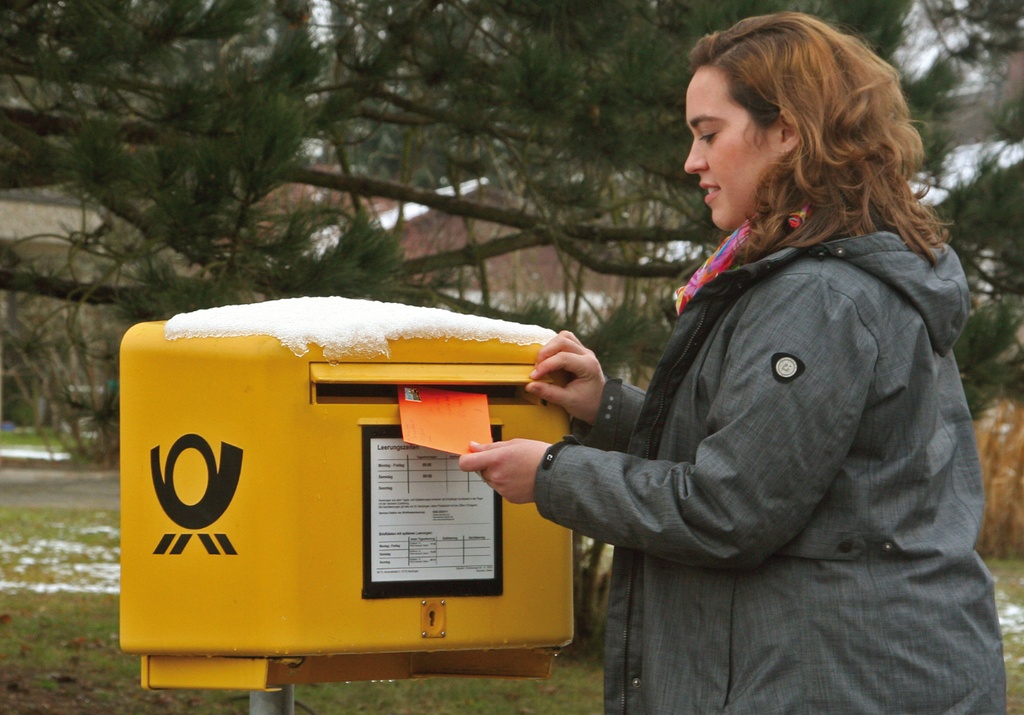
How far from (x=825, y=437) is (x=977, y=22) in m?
3.91

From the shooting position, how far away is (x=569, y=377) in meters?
1.94

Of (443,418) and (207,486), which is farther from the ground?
(443,418)

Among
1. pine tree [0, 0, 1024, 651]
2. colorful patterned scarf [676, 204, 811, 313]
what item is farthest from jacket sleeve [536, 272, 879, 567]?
pine tree [0, 0, 1024, 651]

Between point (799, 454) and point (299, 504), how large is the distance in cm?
72

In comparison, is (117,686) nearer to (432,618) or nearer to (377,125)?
(377,125)

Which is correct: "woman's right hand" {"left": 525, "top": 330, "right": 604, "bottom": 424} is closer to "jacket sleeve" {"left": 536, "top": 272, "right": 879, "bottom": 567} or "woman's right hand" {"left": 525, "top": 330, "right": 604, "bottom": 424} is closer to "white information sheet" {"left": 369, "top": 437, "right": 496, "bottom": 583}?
"white information sheet" {"left": 369, "top": 437, "right": 496, "bottom": 583}

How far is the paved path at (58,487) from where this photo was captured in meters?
10.5

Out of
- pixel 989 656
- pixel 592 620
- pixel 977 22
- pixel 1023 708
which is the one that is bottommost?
pixel 1023 708

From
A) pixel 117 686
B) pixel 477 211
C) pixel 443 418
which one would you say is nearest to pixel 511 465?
pixel 443 418

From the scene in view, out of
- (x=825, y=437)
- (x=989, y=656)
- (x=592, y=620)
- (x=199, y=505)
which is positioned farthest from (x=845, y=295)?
(x=592, y=620)

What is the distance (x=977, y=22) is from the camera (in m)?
4.80

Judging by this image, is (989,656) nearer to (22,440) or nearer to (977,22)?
(977,22)

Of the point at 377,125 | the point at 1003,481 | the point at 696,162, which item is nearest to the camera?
the point at 696,162

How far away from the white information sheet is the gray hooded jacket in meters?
0.24
